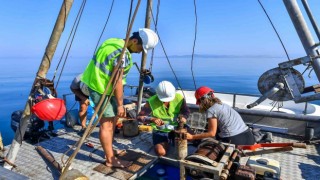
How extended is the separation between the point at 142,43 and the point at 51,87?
1170 millimetres

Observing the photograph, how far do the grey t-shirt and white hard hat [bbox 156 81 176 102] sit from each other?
83 centimetres

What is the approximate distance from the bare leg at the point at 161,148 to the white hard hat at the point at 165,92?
721 mm

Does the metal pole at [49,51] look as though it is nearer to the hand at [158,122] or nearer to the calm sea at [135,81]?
the hand at [158,122]

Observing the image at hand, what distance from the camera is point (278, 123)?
4.23 m

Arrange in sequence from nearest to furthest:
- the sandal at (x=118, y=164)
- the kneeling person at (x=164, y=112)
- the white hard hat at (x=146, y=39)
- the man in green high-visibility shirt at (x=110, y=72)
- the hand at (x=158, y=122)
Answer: the man in green high-visibility shirt at (x=110, y=72)
the white hard hat at (x=146, y=39)
the sandal at (x=118, y=164)
the kneeling person at (x=164, y=112)
the hand at (x=158, y=122)

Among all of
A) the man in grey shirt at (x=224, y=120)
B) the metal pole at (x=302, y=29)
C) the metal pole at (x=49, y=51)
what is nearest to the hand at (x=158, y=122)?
the man in grey shirt at (x=224, y=120)

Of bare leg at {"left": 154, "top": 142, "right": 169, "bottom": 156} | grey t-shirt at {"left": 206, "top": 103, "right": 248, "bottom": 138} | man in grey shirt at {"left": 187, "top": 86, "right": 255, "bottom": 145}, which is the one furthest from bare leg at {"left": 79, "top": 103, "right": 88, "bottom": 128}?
grey t-shirt at {"left": 206, "top": 103, "right": 248, "bottom": 138}

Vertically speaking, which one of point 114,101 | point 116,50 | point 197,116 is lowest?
point 197,116

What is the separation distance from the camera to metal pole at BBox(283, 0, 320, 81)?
2.54 m

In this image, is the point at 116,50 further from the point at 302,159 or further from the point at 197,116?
the point at 302,159

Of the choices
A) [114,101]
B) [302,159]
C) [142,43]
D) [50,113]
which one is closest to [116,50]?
[142,43]

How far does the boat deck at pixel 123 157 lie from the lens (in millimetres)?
2707

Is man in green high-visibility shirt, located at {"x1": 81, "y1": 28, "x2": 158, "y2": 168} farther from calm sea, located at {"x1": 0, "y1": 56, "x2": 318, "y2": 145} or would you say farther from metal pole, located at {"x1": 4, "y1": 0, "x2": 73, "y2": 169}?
calm sea, located at {"x1": 0, "y1": 56, "x2": 318, "y2": 145}

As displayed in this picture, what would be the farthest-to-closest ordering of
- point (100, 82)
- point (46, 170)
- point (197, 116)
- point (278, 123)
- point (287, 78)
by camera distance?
point (278, 123)
point (197, 116)
point (287, 78)
point (46, 170)
point (100, 82)
